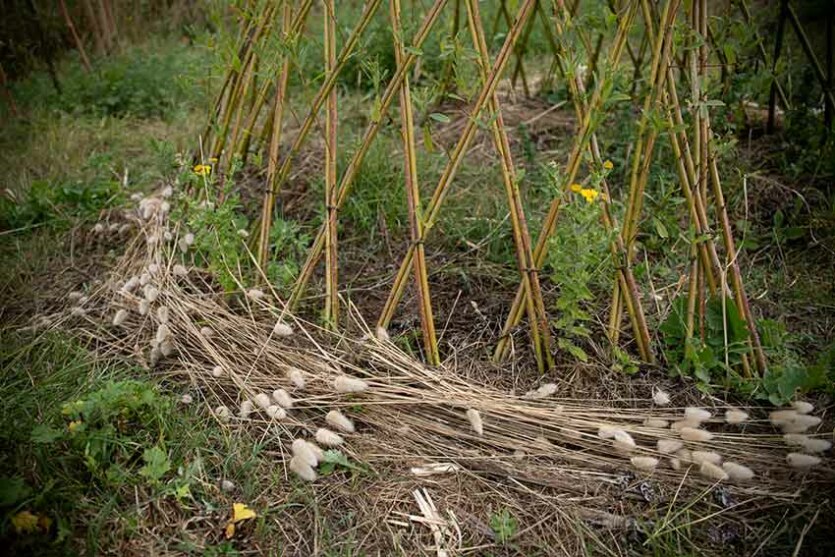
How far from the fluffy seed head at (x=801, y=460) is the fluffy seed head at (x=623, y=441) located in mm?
330

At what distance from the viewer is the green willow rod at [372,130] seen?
70.1 inches

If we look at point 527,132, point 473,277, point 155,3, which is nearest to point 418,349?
point 473,277

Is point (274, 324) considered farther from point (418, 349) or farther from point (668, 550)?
point (668, 550)

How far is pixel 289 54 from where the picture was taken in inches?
77.8

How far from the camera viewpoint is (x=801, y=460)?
1.49 m

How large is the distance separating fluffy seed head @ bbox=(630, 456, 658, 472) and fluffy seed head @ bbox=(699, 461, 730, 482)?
0.33 feet

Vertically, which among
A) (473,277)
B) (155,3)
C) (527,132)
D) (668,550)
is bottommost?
(668,550)

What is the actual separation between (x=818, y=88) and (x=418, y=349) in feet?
6.96

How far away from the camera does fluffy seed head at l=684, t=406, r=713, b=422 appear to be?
5.21ft

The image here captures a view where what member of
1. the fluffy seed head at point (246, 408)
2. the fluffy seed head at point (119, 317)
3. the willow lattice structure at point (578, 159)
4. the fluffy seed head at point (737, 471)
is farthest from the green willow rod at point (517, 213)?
the fluffy seed head at point (119, 317)

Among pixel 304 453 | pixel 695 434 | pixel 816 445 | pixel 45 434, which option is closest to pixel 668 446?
pixel 695 434

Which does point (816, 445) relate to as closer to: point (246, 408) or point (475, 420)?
point (475, 420)

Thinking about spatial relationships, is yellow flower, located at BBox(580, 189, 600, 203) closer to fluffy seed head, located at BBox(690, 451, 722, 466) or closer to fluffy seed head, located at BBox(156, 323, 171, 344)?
fluffy seed head, located at BBox(690, 451, 722, 466)

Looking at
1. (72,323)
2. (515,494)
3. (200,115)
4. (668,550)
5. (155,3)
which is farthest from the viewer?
(155,3)
